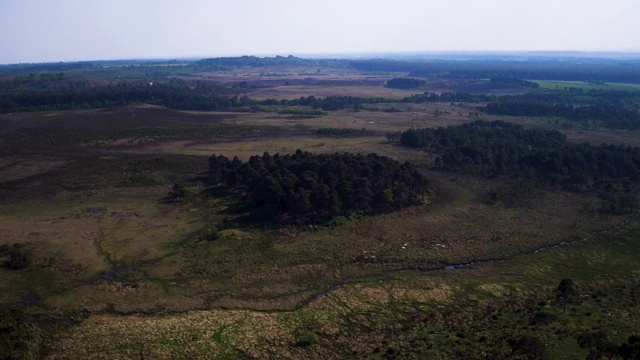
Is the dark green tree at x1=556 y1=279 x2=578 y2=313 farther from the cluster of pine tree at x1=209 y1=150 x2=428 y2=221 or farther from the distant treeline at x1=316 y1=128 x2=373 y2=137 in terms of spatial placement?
the distant treeline at x1=316 y1=128 x2=373 y2=137

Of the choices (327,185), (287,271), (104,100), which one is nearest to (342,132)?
(327,185)

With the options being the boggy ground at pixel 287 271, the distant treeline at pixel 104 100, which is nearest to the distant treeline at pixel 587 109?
the boggy ground at pixel 287 271

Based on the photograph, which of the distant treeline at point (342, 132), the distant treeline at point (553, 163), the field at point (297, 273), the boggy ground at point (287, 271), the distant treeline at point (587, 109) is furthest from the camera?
the distant treeline at point (587, 109)

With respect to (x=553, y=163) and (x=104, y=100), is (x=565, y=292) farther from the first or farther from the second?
(x=104, y=100)

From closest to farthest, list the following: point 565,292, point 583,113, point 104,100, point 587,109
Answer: point 565,292
point 583,113
point 587,109
point 104,100

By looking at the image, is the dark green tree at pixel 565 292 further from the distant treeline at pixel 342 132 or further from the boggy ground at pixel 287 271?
the distant treeline at pixel 342 132

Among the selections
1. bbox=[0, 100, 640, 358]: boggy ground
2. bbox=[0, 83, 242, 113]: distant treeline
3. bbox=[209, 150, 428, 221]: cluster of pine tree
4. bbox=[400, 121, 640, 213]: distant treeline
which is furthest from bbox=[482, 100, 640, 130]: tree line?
bbox=[0, 83, 242, 113]: distant treeline
